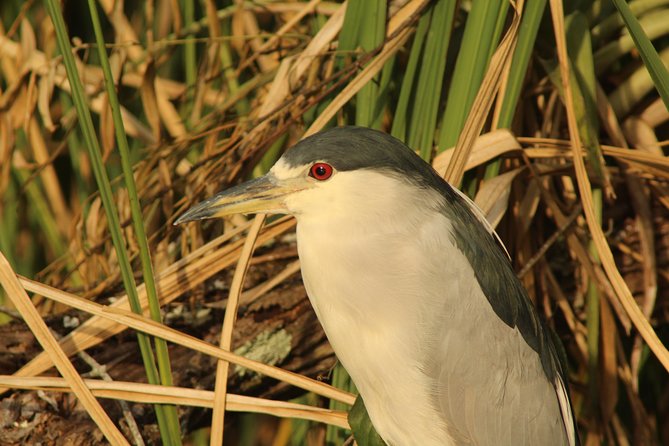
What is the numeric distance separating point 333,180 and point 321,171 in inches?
1.2

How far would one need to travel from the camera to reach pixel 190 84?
2250mm

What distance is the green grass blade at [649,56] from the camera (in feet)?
4.17

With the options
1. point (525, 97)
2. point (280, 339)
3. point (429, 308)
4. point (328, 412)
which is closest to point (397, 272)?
point (429, 308)

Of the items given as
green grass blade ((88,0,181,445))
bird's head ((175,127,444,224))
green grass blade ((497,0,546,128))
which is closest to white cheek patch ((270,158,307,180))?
bird's head ((175,127,444,224))

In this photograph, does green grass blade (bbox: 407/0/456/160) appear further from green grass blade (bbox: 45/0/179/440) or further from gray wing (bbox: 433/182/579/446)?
green grass blade (bbox: 45/0/179/440)

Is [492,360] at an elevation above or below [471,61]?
below

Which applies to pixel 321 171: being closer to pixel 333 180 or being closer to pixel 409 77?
pixel 333 180

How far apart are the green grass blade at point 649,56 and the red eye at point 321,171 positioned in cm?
59

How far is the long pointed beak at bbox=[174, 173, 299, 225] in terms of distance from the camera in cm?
141

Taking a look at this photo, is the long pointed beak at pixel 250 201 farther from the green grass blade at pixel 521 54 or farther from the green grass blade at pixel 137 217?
the green grass blade at pixel 521 54

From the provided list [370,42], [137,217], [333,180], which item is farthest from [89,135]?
[370,42]

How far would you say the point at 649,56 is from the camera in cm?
128

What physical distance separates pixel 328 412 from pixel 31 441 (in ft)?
2.07

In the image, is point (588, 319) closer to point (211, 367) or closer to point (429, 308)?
point (429, 308)
